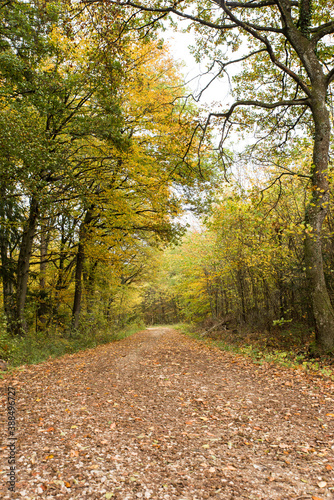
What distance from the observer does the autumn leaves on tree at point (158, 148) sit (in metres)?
6.48

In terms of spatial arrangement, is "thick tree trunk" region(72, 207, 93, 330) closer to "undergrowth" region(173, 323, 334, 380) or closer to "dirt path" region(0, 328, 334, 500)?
"dirt path" region(0, 328, 334, 500)

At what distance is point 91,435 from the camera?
3.54 m

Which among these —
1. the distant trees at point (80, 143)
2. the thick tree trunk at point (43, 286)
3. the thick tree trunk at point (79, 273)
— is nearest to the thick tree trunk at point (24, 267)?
the distant trees at point (80, 143)

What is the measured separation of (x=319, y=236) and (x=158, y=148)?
22.4ft

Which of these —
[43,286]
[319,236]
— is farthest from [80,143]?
[319,236]

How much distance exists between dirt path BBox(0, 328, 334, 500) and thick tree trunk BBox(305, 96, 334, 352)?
1.21 m

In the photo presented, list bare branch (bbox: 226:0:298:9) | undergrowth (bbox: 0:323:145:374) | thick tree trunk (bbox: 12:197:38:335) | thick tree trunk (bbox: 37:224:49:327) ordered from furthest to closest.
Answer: thick tree trunk (bbox: 37:224:49:327) → thick tree trunk (bbox: 12:197:38:335) → undergrowth (bbox: 0:323:145:374) → bare branch (bbox: 226:0:298:9)

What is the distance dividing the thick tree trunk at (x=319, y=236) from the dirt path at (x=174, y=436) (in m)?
1.21

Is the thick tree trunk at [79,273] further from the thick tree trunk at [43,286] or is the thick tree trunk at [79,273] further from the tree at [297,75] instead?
the tree at [297,75]

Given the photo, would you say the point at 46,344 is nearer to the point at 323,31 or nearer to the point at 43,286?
the point at 43,286

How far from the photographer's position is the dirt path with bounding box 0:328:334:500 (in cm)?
249

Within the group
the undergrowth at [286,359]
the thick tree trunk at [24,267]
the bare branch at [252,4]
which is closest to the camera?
the undergrowth at [286,359]

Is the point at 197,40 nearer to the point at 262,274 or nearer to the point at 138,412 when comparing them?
the point at 262,274

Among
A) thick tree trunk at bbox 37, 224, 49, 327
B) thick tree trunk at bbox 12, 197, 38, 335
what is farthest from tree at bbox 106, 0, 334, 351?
thick tree trunk at bbox 37, 224, 49, 327
